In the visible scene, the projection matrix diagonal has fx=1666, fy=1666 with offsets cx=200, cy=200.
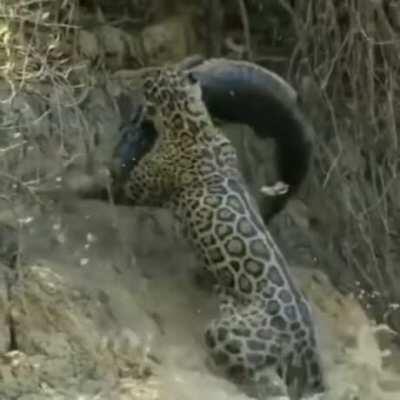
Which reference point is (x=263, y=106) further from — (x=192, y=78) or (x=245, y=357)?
(x=245, y=357)

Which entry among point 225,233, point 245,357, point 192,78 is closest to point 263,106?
point 192,78

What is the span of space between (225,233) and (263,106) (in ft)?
1.99

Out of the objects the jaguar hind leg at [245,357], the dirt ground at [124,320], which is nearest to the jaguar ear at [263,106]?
the dirt ground at [124,320]

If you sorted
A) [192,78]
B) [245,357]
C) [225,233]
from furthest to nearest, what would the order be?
[192,78], [225,233], [245,357]

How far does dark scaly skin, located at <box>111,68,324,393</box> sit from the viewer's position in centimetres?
516

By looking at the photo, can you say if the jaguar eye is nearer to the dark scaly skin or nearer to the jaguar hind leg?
the dark scaly skin

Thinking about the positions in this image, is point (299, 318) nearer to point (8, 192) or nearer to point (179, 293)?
point (179, 293)

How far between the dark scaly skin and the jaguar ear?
98 millimetres

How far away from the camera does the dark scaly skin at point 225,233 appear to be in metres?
5.16

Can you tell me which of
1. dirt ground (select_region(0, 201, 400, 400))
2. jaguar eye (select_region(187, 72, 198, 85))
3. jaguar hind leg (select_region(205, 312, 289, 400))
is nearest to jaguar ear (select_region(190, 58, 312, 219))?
jaguar eye (select_region(187, 72, 198, 85))

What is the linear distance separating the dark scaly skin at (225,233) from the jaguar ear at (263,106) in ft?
0.32

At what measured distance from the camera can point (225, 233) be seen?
5305 millimetres

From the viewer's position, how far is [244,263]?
529 centimetres

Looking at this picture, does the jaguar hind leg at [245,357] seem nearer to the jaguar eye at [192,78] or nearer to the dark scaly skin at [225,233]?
the dark scaly skin at [225,233]
